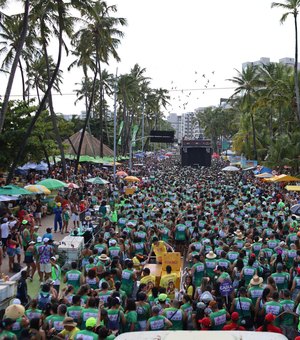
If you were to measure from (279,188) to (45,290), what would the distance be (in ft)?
91.6

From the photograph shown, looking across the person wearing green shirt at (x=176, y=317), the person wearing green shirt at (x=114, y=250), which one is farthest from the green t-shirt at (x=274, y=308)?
Answer: the person wearing green shirt at (x=114, y=250)

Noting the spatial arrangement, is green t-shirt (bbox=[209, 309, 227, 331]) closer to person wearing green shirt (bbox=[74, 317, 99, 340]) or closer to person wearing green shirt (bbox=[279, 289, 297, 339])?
person wearing green shirt (bbox=[279, 289, 297, 339])

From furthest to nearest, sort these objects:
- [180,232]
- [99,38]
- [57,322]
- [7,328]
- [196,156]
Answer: [196,156] < [99,38] < [180,232] < [57,322] < [7,328]

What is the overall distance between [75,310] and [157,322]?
1.34 meters

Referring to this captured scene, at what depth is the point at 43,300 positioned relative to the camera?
8516mm

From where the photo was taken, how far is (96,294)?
8.57m

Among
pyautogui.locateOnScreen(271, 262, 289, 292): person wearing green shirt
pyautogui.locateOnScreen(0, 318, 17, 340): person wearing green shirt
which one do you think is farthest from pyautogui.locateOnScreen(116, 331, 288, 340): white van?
pyautogui.locateOnScreen(271, 262, 289, 292): person wearing green shirt

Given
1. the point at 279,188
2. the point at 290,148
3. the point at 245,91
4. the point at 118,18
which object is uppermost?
the point at 118,18

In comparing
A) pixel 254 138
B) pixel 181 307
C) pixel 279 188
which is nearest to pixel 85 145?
pixel 254 138

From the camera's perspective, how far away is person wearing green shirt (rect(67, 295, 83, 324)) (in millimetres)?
7602

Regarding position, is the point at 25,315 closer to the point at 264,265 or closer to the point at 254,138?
the point at 264,265

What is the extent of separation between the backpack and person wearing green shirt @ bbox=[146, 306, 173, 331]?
2.06 metres

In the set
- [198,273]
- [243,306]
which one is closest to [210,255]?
[198,273]

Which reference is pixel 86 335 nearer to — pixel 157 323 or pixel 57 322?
pixel 57 322
